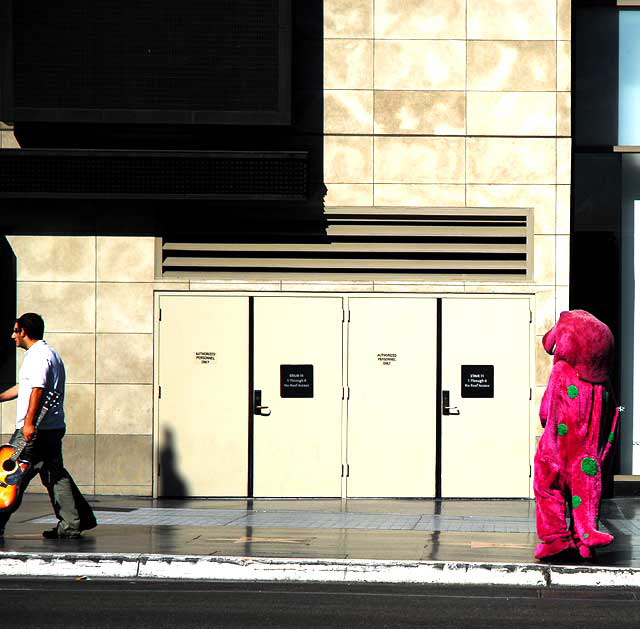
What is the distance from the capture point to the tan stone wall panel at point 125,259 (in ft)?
48.9

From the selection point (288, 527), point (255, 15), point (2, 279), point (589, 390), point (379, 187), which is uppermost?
point (255, 15)

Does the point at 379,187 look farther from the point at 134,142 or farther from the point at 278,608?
the point at 278,608

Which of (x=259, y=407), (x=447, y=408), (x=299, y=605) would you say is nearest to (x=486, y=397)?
(x=447, y=408)

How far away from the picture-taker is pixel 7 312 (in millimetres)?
14953

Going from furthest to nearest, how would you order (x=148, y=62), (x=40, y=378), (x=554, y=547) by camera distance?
(x=148, y=62) → (x=40, y=378) → (x=554, y=547)

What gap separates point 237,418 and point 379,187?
309 centimetres

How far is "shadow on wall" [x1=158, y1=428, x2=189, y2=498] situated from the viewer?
1489cm

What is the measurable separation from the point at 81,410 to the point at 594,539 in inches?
280

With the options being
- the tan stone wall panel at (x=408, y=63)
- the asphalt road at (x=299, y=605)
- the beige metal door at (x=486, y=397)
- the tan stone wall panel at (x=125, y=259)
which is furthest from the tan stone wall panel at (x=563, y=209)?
the asphalt road at (x=299, y=605)

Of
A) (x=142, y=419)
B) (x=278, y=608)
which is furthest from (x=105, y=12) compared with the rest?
(x=278, y=608)

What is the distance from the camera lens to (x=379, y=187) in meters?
14.9

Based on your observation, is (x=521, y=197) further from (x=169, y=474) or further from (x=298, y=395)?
(x=169, y=474)

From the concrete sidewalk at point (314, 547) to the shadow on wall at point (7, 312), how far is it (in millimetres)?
1986

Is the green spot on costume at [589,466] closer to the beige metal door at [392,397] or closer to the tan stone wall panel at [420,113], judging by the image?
the beige metal door at [392,397]
